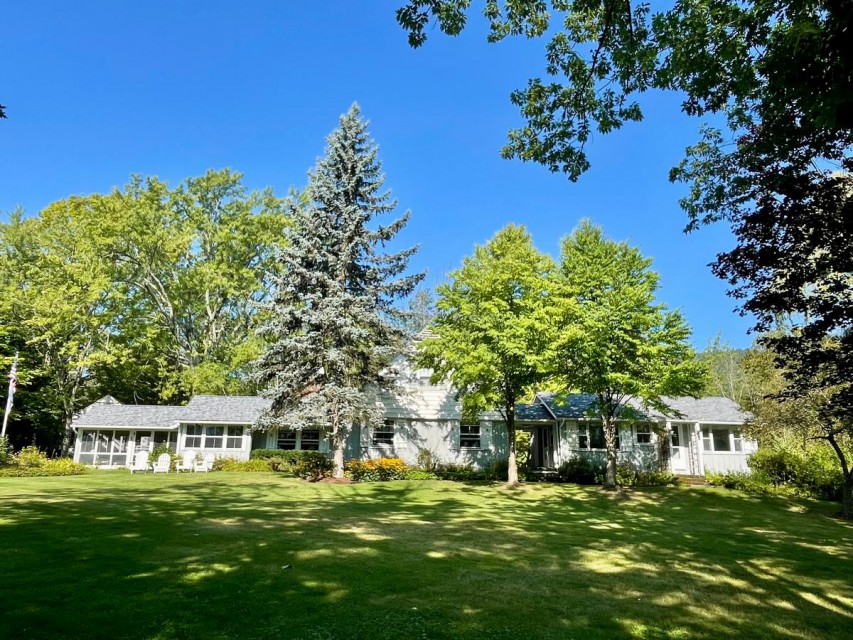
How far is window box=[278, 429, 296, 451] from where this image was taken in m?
30.7

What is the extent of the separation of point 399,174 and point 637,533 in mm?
19746

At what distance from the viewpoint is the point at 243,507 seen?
13594 mm

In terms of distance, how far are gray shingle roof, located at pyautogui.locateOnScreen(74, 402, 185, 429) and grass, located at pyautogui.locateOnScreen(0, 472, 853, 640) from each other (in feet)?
59.4

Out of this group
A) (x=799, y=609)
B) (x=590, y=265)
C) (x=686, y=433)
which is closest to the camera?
(x=799, y=609)

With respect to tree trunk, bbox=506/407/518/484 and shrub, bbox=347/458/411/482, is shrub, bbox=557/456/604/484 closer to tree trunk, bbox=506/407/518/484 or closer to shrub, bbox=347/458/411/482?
tree trunk, bbox=506/407/518/484

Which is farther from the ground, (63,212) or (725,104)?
(63,212)

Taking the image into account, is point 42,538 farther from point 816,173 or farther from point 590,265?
point 590,265

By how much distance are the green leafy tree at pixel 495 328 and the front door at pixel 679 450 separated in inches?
412

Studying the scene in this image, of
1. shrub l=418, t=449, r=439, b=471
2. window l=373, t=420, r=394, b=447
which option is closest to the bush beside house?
window l=373, t=420, r=394, b=447

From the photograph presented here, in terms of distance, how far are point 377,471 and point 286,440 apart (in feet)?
30.9

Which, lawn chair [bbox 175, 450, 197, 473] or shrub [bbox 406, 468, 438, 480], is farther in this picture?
lawn chair [bbox 175, 450, 197, 473]

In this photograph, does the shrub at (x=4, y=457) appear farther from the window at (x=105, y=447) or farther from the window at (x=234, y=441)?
the window at (x=234, y=441)

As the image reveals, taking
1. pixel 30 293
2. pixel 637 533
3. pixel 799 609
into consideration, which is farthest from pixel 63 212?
pixel 799 609

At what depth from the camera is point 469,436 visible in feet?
93.4
